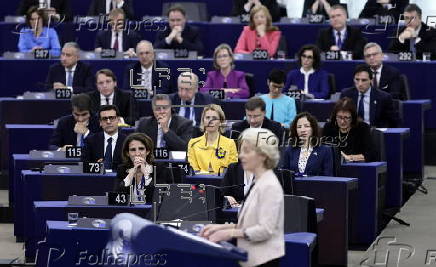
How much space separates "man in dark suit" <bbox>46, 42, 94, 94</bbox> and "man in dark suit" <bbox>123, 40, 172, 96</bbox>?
0.36 meters

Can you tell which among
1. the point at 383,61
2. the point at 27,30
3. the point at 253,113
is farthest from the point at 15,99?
the point at 383,61

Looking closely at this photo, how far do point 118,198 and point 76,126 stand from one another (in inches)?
92.6

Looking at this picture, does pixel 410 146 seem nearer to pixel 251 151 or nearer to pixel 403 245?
pixel 403 245

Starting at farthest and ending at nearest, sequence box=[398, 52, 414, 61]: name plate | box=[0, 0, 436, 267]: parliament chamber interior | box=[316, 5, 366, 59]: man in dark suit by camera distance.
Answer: box=[316, 5, 366, 59]: man in dark suit < box=[398, 52, 414, 61]: name plate < box=[0, 0, 436, 267]: parliament chamber interior

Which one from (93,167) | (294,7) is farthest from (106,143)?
(294,7)

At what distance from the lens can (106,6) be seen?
14031 millimetres

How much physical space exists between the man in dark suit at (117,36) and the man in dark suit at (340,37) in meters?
1.89

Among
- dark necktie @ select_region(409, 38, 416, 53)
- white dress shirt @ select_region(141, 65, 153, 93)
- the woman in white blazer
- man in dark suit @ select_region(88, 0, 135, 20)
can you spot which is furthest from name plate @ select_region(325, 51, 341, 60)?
the woman in white blazer

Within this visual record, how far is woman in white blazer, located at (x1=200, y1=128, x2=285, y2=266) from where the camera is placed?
19.6 ft

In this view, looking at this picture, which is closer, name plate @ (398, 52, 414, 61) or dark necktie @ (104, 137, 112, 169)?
dark necktie @ (104, 137, 112, 169)

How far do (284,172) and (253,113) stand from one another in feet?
4.54

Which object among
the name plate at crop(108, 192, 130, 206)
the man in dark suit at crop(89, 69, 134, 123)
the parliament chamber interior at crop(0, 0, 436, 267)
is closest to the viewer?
the parliament chamber interior at crop(0, 0, 436, 267)

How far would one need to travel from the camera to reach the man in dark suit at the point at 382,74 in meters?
11.4

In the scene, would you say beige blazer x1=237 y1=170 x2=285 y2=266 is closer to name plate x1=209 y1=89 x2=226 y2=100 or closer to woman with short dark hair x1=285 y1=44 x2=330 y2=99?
name plate x1=209 y1=89 x2=226 y2=100
